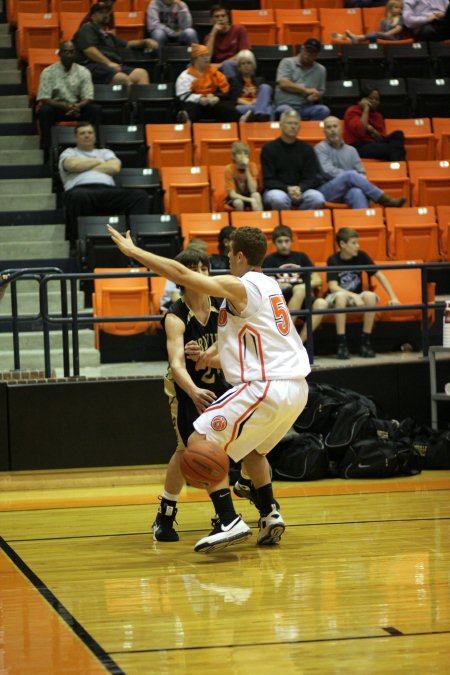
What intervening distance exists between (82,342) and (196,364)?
4094mm

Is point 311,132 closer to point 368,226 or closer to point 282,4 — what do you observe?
point 368,226

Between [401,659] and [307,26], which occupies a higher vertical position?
[307,26]

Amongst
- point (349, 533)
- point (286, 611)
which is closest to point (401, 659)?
point (286, 611)

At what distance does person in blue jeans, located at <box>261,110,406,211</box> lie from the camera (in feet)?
37.1

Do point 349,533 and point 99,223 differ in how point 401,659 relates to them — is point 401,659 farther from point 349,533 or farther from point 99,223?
point 99,223

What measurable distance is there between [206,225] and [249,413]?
17.9 ft

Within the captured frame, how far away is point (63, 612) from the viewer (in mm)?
4469

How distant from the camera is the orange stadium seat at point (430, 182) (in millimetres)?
12109

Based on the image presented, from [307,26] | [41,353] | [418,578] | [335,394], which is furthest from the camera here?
[307,26]

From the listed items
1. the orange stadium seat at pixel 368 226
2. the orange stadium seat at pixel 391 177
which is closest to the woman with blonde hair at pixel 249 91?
the orange stadium seat at pixel 391 177

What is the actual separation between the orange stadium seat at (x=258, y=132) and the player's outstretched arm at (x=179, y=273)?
23.4ft

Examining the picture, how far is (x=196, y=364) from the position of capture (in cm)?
588

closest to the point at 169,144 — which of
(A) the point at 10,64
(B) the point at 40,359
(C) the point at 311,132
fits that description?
(C) the point at 311,132

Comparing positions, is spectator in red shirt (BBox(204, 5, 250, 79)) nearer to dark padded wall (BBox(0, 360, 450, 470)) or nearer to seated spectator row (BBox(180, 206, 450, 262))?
seated spectator row (BBox(180, 206, 450, 262))
